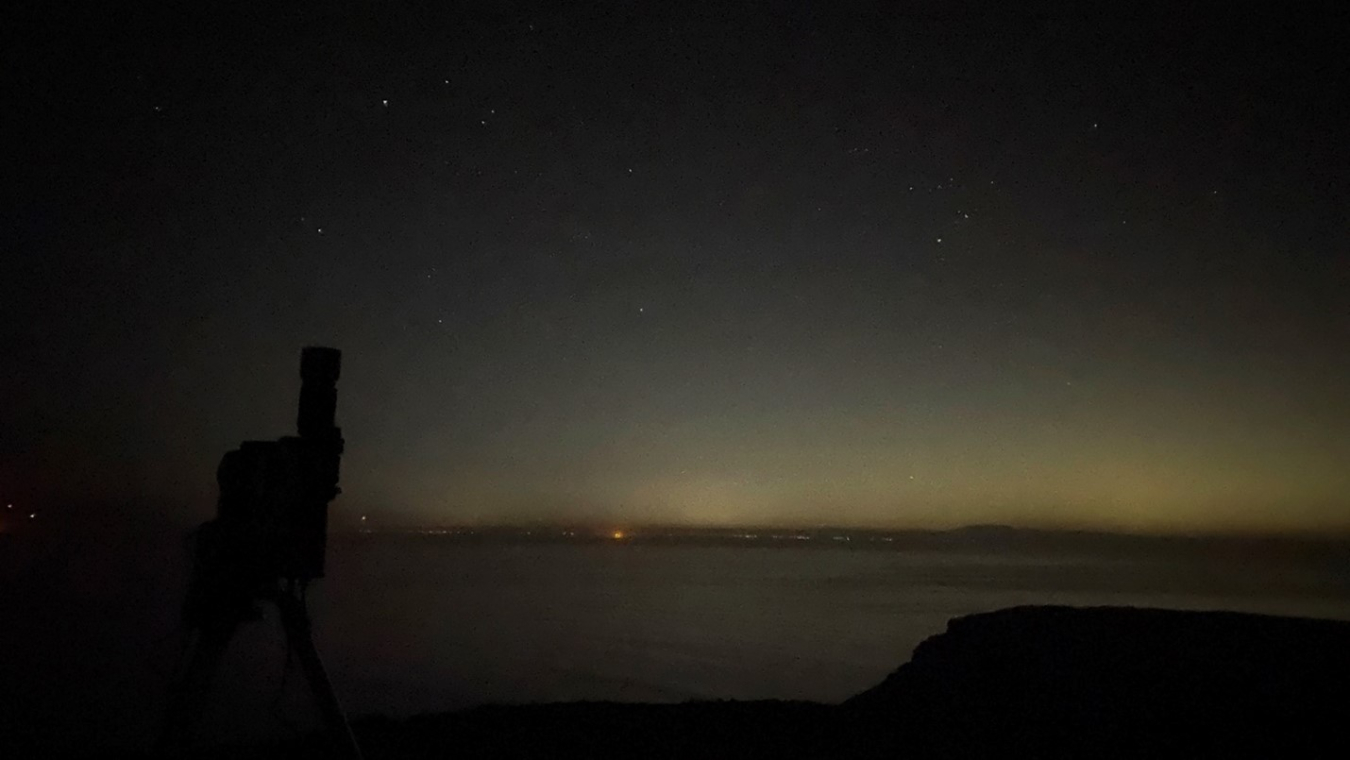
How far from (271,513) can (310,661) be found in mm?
780

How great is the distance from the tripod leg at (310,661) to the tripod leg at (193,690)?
1.00ft

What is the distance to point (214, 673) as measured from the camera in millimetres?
4535

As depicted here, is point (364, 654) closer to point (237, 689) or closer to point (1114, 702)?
point (237, 689)

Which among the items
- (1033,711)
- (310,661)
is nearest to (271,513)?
(310,661)

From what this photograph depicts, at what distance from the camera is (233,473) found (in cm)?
467

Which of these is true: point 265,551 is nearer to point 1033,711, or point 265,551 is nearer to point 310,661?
point 310,661

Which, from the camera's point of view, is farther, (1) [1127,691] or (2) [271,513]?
(1) [1127,691]

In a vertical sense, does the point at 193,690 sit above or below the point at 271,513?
below

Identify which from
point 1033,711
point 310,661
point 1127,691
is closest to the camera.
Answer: point 310,661

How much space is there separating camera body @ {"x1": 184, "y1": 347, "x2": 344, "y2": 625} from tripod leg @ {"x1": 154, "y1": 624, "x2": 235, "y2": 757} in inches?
3.8

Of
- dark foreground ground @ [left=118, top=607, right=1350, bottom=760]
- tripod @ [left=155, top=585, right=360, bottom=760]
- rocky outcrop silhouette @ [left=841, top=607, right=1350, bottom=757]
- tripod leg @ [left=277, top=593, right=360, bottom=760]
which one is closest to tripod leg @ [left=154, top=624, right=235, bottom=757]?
tripod @ [left=155, top=585, right=360, bottom=760]

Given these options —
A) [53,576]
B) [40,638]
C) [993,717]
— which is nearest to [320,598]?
[40,638]

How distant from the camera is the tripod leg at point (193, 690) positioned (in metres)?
4.49

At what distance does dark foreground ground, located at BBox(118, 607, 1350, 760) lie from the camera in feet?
19.0
